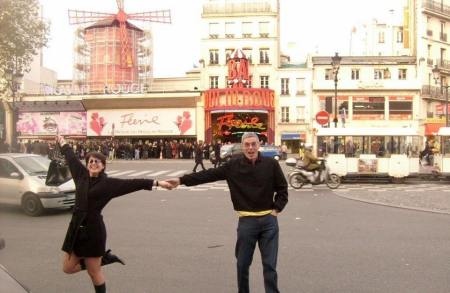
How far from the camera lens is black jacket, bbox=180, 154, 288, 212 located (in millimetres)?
5000

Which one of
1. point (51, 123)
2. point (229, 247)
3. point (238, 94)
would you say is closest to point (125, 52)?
point (51, 123)

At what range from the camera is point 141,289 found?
587 cm

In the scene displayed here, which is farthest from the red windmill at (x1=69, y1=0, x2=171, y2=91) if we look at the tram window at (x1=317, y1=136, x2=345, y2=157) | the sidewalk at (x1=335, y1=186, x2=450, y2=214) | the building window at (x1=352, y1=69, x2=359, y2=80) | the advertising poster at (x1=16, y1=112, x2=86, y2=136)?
the sidewalk at (x1=335, y1=186, x2=450, y2=214)

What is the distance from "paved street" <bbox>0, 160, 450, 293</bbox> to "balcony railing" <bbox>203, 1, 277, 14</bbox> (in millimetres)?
41649

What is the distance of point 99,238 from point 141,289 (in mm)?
1163

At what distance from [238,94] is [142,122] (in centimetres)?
972

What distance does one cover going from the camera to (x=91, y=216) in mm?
4945

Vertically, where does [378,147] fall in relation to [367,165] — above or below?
above

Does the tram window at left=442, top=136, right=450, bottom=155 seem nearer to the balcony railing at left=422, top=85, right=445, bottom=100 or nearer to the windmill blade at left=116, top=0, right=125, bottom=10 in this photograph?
the balcony railing at left=422, top=85, right=445, bottom=100

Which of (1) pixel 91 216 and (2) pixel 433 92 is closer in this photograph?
(1) pixel 91 216

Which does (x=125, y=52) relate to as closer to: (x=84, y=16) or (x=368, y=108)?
(x=84, y=16)

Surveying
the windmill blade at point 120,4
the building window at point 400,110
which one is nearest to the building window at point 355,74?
the building window at point 400,110

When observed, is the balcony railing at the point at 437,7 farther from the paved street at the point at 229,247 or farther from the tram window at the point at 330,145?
the paved street at the point at 229,247

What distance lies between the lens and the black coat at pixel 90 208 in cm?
492
